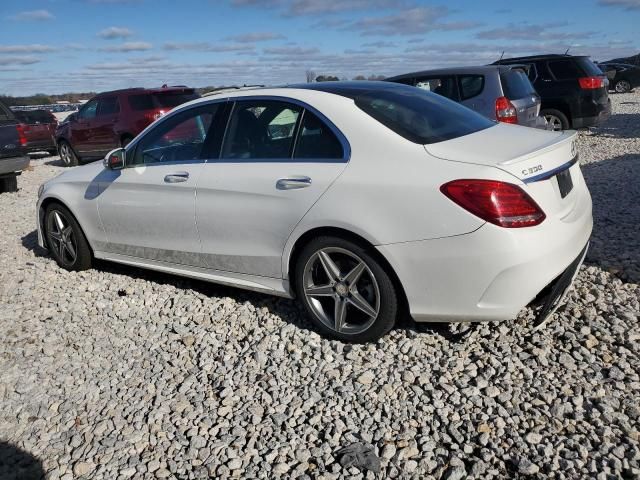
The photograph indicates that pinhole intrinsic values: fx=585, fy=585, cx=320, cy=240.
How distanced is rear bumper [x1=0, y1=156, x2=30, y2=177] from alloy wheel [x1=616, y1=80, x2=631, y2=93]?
2654 cm

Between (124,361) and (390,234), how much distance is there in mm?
1978

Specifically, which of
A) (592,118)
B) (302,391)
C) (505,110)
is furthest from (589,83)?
(302,391)

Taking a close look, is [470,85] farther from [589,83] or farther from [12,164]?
[12,164]

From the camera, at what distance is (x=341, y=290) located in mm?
3678

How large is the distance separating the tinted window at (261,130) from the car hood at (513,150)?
104cm

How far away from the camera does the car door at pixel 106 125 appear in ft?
45.2

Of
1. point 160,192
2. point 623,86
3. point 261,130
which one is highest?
point 261,130

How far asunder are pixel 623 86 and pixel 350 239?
28940 millimetres

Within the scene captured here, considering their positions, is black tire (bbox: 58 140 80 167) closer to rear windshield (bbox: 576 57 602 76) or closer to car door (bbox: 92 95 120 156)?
car door (bbox: 92 95 120 156)

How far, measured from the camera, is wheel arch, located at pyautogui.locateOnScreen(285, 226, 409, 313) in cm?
345

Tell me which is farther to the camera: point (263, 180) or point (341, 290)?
point (263, 180)

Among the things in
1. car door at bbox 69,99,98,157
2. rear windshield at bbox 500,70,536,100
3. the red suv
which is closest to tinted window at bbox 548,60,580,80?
rear windshield at bbox 500,70,536,100

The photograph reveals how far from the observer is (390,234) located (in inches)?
131

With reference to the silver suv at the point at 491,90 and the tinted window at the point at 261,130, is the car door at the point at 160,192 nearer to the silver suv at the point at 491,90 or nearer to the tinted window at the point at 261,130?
the tinted window at the point at 261,130
